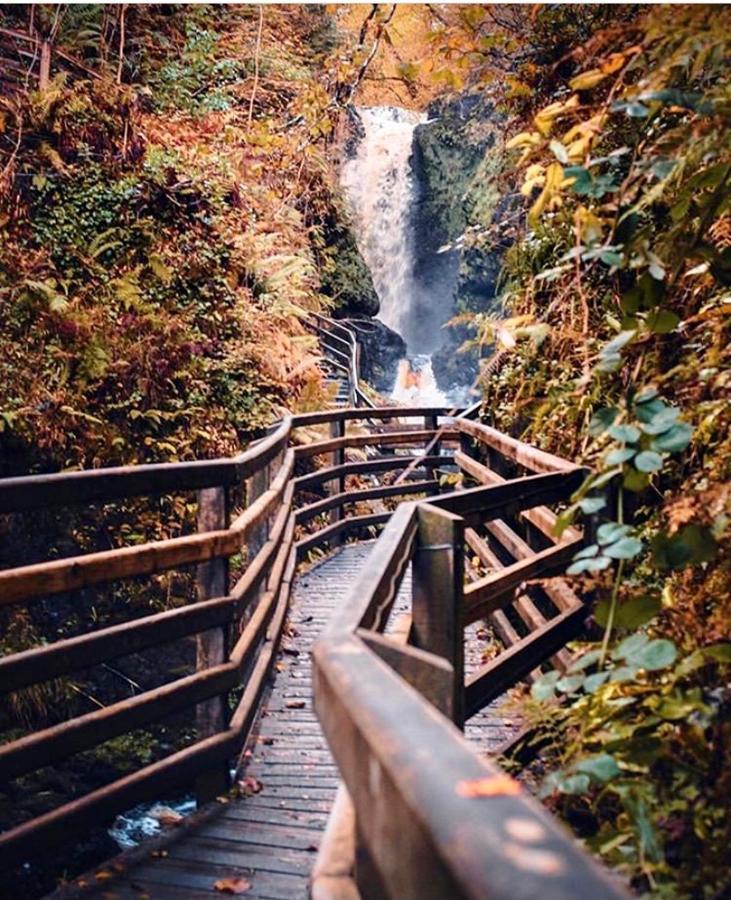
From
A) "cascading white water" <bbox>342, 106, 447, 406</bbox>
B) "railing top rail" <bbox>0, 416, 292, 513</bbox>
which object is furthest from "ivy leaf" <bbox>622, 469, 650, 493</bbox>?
"cascading white water" <bbox>342, 106, 447, 406</bbox>

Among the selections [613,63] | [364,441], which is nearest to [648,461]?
[613,63]

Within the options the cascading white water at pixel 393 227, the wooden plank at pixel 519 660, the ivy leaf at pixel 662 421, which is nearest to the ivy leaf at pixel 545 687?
the ivy leaf at pixel 662 421

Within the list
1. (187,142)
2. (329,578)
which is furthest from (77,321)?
(187,142)

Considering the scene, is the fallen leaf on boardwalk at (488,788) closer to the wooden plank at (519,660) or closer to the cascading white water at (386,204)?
the wooden plank at (519,660)

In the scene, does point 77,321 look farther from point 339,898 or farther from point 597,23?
point 339,898

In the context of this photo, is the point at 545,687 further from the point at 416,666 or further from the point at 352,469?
the point at 352,469

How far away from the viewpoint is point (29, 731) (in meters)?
6.97

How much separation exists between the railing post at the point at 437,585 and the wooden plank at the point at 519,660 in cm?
50

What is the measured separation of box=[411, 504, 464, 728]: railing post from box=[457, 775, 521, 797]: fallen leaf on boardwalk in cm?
183

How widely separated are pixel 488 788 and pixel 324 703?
550 mm

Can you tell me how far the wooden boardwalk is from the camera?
2.97 meters

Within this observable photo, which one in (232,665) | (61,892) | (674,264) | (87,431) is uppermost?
(87,431)

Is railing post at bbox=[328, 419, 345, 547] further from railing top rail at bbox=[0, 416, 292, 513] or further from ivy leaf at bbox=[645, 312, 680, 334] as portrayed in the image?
ivy leaf at bbox=[645, 312, 680, 334]

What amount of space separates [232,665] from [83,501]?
3.94 feet
